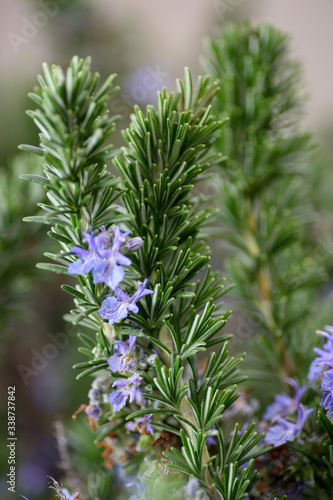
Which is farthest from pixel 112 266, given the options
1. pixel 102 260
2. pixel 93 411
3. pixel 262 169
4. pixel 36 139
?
pixel 36 139

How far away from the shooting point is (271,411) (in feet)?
1.18

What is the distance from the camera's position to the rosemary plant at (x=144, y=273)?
24 centimetres

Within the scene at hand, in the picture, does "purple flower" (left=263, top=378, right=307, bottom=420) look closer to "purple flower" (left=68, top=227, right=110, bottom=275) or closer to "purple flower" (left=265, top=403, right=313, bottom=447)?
"purple flower" (left=265, top=403, right=313, bottom=447)

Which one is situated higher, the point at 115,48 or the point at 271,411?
the point at 115,48

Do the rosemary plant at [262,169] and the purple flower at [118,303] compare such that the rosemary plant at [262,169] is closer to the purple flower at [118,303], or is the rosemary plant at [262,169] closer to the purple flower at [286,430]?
the purple flower at [286,430]

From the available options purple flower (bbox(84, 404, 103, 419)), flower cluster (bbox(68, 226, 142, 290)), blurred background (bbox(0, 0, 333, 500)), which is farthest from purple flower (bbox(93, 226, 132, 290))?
blurred background (bbox(0, 0, 333, 500))

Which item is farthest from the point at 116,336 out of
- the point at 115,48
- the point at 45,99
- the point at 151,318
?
the point at 115,48

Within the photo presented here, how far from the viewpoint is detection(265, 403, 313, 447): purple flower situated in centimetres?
30

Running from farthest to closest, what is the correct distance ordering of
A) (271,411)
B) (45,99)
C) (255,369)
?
(255,369) → (271,411) → (45,99)

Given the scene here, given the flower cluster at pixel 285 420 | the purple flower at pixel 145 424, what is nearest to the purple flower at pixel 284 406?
the flower cluster at pixel 285 420

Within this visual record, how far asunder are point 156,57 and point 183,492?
0.83m

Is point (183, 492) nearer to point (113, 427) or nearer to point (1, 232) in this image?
point (113, 427)

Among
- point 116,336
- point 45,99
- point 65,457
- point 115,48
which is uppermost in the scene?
point 115,48

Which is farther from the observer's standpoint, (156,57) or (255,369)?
(156,57)
